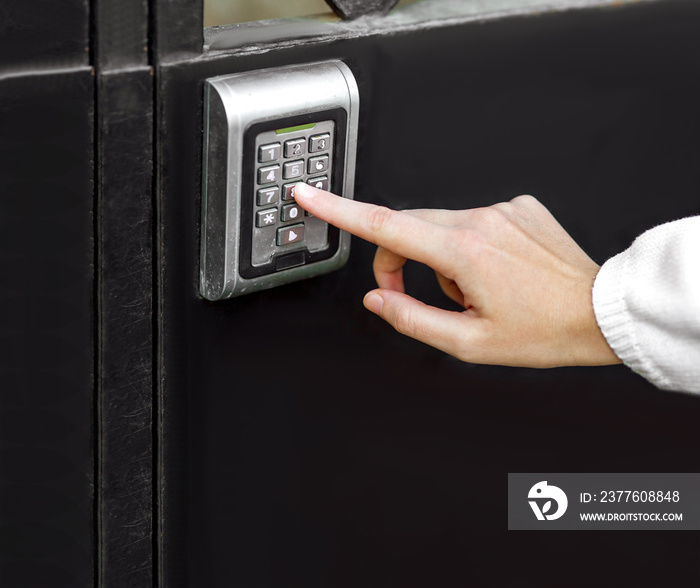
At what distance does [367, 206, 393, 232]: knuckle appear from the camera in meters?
0.72

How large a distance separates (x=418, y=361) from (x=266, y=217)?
0.89 ft

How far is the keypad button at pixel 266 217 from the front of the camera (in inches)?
27.3

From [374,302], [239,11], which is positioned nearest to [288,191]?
[374,302]

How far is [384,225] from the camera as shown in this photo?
0.72 metres

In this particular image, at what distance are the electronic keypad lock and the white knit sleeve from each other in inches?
9.5

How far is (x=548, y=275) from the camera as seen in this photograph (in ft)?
2.52

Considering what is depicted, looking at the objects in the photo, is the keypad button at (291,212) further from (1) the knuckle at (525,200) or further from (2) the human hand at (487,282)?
(1) the knuckle at (525,200)

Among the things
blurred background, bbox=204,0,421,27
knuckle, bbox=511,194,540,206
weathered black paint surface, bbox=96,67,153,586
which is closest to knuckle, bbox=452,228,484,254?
knuckle, bbox=511,194,540,206

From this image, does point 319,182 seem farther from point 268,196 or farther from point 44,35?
point 44,35

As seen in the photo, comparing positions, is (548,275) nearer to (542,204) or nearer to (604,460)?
(542,204)

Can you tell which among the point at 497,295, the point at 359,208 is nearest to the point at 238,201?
the point at 359,208

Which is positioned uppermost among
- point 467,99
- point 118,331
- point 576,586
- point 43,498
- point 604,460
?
point 467,99

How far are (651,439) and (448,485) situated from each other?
267 millimetres

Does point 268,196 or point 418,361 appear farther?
point 418,361
